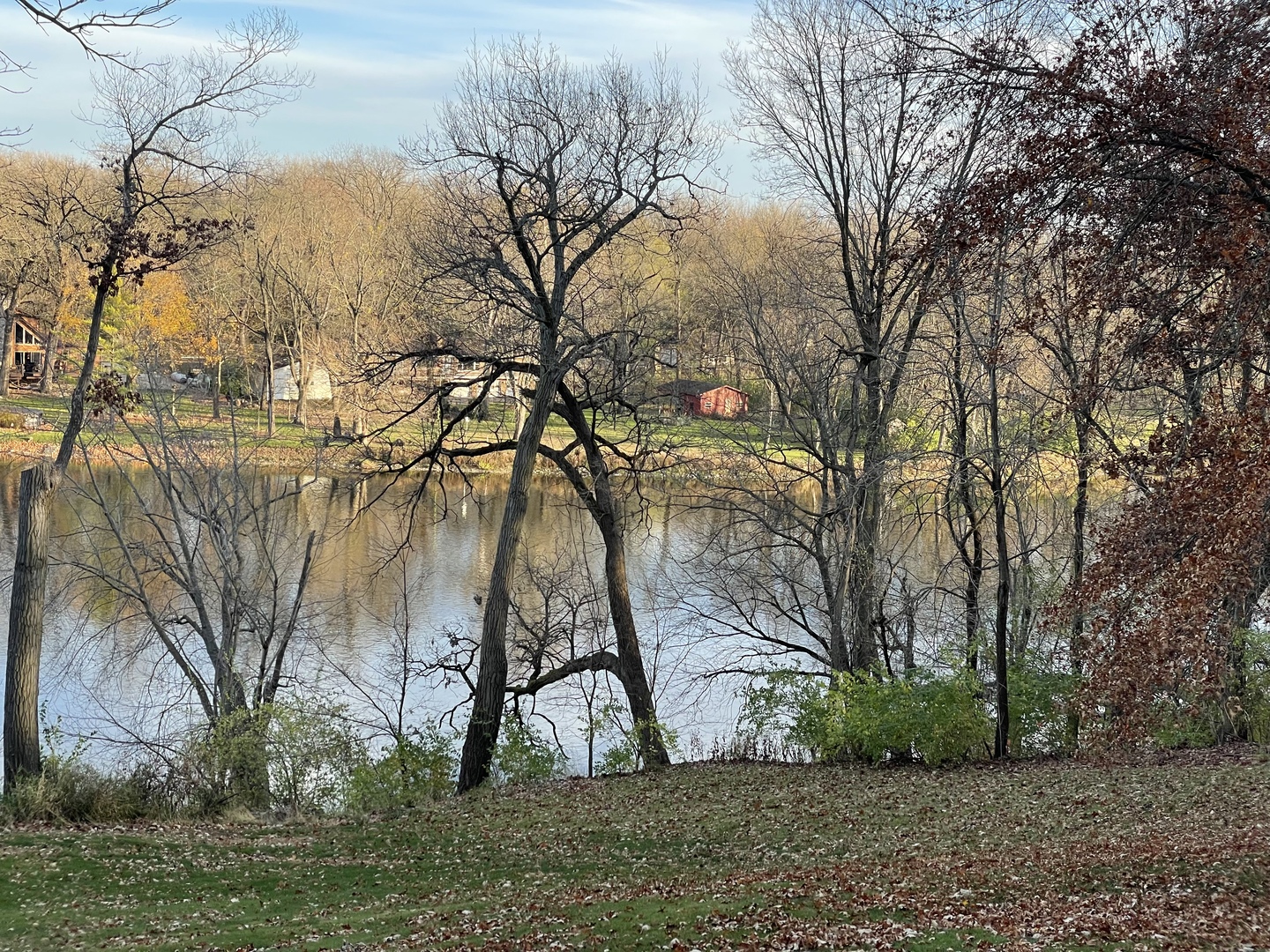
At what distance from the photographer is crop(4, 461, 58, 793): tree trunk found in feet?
44.5

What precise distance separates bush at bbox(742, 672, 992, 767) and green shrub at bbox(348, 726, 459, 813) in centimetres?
504

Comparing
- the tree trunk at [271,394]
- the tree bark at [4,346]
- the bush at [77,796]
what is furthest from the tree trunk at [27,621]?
the tree bark at [4,346]

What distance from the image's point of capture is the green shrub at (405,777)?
15.0 meters

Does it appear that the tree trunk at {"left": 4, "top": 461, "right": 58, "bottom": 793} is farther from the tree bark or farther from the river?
the tree bark

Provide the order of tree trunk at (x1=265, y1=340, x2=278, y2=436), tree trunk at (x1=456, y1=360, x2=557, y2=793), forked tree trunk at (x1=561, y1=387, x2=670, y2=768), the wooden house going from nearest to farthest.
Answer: tree trunk at (x1=456, y1=360, x2=557, y2=793) < forked tree trunk at (x1=561, y1=387, x2=670, y2=768) < tree trunk at (x1=265, y1=340, x2=278, y2=436) < the wooden house

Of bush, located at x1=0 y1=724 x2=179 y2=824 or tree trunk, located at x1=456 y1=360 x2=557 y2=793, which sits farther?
tree trunk, located at x1=456 y1=360 x2=557 y2=793

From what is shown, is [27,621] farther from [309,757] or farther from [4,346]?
[4,346]

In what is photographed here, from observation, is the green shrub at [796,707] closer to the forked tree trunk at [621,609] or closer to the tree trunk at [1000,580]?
the forked tree trunk at [621,609]

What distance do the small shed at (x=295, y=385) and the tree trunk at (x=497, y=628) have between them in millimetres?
40529

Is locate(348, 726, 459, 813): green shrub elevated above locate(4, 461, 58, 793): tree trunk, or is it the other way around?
locate(4, 461, 58, 793): tree trunk

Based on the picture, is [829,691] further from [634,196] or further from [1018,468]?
[634,196]

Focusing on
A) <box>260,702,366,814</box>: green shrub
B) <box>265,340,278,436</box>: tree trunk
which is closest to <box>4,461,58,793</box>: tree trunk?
<box>260,702,366,814</box>: green shrub

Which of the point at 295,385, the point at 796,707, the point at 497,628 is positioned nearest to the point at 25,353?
the point at 295,385

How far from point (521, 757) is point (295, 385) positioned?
4552 centimetres
